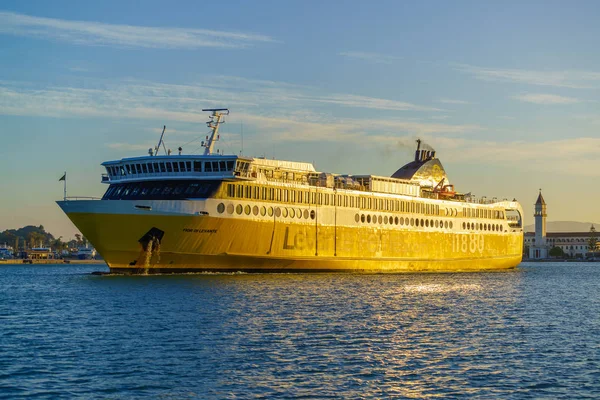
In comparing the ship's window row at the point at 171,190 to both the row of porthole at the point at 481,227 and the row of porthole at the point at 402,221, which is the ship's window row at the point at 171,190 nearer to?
the row of porthole at the point at 402,221

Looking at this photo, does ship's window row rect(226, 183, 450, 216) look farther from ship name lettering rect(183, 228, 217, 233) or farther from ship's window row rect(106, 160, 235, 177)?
ship name lettering rect(183, 228, 217, 233)

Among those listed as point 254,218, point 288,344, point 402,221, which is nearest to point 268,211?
point 254,218

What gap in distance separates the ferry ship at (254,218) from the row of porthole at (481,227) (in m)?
4.36

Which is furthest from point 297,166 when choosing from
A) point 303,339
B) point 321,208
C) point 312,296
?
point 303,339

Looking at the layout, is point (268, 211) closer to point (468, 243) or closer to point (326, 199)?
point (326, 199)

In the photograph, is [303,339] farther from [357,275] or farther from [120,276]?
[357,275]

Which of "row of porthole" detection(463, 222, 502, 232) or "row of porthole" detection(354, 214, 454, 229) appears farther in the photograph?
"row of porthole" detection(463, 222, 502, 232)

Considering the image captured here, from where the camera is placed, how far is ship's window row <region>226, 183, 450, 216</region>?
225ft

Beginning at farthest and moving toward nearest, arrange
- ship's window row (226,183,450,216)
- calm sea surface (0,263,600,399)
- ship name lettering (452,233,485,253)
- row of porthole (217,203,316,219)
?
ship name lettering (452,233,485,253)
ship's window row (226,183,450,216)
row of porthole (217,203,316,219)
calm sea surface (0,263,600,399)

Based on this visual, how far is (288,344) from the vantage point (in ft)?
107

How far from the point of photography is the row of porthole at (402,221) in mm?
84550

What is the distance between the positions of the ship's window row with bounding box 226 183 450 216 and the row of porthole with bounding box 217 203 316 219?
775mm

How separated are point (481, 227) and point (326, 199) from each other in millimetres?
34353

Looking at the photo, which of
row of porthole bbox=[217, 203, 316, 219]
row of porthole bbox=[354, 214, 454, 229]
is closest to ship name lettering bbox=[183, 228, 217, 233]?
row of porthole bbox=[217, 203, 316, 219]
